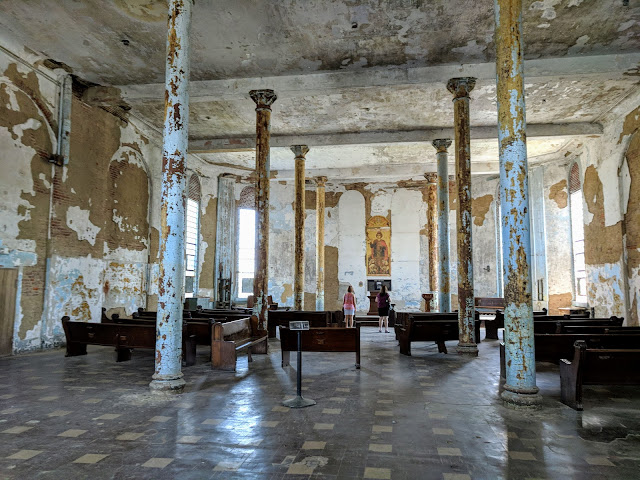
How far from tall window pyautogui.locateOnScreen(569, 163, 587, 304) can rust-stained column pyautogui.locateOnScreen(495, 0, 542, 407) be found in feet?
45.7

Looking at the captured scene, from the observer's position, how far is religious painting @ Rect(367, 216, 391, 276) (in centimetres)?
2322

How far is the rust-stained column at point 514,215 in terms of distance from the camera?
574cm

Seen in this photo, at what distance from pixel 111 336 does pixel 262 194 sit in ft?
16.1

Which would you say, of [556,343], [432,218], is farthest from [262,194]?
[432,218]

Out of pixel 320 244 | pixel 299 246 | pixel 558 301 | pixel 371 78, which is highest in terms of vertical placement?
pixel 371 78

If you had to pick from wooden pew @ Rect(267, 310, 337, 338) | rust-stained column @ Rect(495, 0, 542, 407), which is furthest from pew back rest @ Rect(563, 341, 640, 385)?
wooden pew @ Rect(267, 310, 337, 338)

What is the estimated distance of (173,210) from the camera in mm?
6598

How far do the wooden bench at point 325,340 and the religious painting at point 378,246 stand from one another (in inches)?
590

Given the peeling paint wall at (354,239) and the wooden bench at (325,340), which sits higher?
the peeling paint wall at (354,239)

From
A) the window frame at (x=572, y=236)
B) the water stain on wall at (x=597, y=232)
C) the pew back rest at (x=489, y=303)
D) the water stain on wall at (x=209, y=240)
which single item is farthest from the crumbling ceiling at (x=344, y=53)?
the pew back rest at (x=489, y=303)

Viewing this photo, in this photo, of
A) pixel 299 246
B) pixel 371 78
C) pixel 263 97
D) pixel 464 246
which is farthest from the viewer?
pixel 299 246

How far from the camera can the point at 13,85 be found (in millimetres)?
9844

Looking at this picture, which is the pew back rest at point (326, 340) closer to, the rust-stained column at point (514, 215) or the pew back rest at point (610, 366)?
the rust-stained column at point (514, 215)

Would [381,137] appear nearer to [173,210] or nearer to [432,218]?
[432,218]
